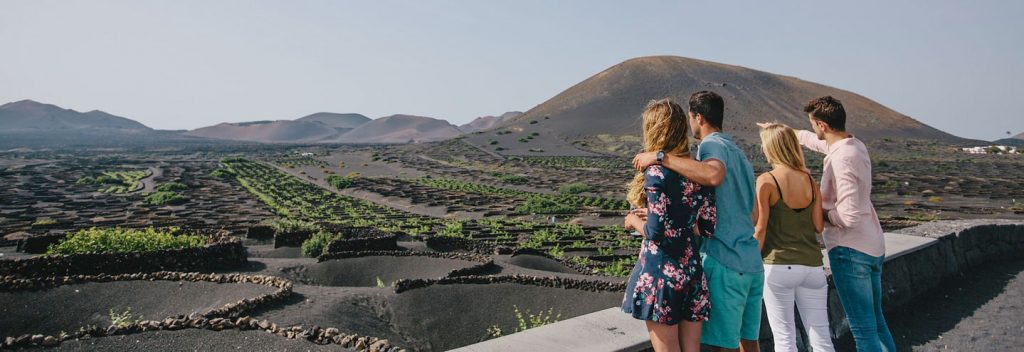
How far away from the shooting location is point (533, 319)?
1001cm

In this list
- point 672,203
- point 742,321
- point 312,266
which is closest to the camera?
Result: point 672,203

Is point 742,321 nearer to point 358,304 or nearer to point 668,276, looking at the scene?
point 668,276

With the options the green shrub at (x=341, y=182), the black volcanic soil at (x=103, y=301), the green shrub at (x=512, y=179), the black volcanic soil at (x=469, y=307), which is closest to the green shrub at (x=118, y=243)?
the black volcanic soil at (x=103, y=301)

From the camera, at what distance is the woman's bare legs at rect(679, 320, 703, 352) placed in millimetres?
3312

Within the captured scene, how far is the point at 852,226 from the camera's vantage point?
4094 mm

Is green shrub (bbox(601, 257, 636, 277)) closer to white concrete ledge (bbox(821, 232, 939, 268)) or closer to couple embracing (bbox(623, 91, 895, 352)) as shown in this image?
white concrete ledge (bbox(821, 232, 939, 268))

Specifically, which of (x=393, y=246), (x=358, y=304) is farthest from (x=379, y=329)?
(x=393, y=246)

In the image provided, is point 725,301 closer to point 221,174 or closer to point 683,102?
point 221,174

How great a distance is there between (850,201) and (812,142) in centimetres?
76

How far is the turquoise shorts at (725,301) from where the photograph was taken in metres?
3.41

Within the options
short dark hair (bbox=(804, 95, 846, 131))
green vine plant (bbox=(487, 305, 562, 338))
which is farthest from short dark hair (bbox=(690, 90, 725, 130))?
green vine plant (bbox=(487, 305, 562, 338))

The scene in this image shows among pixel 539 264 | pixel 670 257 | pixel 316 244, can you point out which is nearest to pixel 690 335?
pixel 670 257

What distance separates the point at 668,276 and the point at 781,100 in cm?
13009

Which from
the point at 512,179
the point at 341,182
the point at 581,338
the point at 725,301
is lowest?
the point at 341,182
